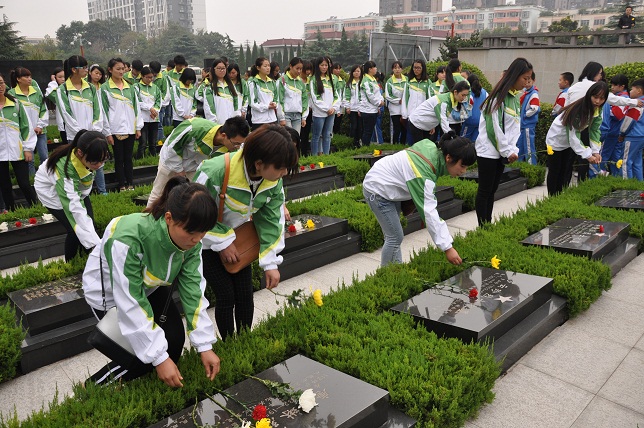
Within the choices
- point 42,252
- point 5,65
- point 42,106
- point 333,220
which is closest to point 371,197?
point 333,220

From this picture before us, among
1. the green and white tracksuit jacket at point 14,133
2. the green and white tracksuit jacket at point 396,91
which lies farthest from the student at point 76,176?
the green and white tracksuit jacket at point 396,91

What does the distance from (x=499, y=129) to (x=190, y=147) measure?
2976 mm

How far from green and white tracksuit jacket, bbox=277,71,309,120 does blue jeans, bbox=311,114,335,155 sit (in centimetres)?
67

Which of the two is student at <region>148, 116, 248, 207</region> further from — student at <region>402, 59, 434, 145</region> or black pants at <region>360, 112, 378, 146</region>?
black pants at <region>360, 112, 378, 146</region>

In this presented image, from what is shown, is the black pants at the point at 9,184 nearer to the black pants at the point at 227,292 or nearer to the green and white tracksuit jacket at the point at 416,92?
the black pants at the point at 227,292

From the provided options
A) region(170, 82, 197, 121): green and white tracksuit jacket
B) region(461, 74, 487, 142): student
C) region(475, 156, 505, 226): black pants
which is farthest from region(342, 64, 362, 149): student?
region(475, 156, 505, 226): black pants

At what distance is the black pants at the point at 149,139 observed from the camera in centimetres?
981

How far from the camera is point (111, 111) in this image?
7641mm

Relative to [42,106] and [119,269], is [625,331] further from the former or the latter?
[42,106]

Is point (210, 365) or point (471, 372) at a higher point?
point (210, 365)

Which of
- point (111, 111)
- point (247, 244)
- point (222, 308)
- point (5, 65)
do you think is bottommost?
point (222, 308)

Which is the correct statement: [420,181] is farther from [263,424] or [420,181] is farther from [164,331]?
[263,424]

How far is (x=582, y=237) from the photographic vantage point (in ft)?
16.4

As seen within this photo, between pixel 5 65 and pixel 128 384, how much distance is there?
15.2 meters
